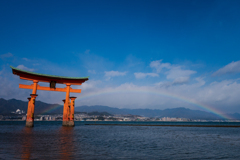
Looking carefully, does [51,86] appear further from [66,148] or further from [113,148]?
[113,148]

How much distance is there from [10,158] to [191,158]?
26.5 ft

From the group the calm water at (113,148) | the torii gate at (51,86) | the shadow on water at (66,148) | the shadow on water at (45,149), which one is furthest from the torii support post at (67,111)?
the shadow on water at (45,149)

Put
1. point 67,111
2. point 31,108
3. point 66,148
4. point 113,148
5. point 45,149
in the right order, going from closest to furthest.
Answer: point 45,149
point 66,148
point 113,148
point 31,108
point 67,111

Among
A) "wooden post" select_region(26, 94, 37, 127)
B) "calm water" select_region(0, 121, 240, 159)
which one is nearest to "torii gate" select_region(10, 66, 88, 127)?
"wooden post" select_region(26, 94, 37, 127)

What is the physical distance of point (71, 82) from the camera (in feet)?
117

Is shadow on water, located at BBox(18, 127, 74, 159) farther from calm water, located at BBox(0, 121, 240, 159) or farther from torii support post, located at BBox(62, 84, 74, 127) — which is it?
torii support post, located at BBox(62, 84, 74, 127)

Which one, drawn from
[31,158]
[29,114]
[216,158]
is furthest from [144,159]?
[29,114]

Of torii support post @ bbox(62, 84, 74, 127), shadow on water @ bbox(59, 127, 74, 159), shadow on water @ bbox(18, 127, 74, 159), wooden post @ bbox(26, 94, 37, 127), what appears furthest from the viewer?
torii support post @ bbox(62, 84, 74, 127)

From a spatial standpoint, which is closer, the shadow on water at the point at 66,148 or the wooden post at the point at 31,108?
the shadow on water at the point at 66,148

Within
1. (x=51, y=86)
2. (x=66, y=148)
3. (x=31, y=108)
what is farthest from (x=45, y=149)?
(x=51, y=86)

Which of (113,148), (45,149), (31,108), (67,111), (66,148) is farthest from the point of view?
(67,111)

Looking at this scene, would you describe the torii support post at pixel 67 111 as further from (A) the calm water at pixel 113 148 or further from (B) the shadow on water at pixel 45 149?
(B) the shadow on water at pixel 45 149

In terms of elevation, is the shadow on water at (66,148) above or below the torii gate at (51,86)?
below

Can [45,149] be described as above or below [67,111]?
below
